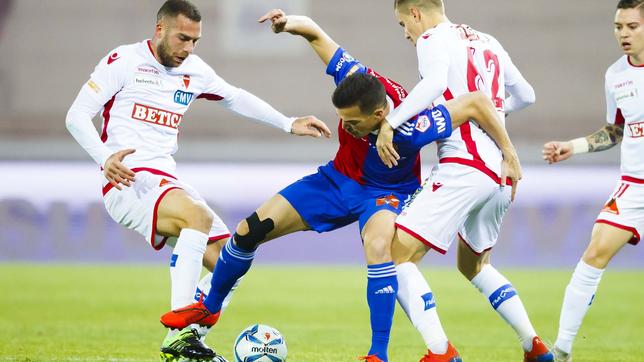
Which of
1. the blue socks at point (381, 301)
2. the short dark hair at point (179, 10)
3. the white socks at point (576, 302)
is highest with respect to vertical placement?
the short dark hair at point (179, 10)

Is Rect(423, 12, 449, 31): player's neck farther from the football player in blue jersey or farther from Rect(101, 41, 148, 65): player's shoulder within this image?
Rect(101, 41, 148, 65): player's shoulder

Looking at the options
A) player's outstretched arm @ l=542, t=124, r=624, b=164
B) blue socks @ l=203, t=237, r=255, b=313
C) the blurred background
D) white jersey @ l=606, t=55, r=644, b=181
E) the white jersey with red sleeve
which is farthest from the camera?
the blurred background

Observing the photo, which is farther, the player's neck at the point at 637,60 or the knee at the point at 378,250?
the player's neck at the point at 637,60

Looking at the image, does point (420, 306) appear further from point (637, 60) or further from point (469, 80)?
point (637, 60)

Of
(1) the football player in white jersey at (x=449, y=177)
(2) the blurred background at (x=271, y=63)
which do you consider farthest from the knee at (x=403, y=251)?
(2) the blurred background at (x=271, y=63)

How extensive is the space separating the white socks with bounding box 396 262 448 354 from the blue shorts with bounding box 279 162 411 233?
39 cm

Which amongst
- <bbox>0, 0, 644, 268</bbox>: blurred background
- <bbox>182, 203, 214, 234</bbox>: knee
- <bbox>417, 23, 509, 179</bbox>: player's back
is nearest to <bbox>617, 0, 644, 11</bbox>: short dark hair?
<bbox>417, 23, 509, 179</bbox>: player's back

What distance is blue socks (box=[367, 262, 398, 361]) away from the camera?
5043 mm

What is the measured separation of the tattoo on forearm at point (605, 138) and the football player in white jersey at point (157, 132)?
1685 mm

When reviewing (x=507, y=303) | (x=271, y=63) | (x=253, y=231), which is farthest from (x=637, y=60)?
(x=271, y=63)

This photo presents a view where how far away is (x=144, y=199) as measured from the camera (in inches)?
226

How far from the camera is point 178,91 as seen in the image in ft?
20.1

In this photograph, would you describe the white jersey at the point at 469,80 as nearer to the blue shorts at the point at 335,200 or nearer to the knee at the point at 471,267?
the blue shorts at the point at 335,200

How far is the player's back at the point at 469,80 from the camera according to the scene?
5.27 metres
